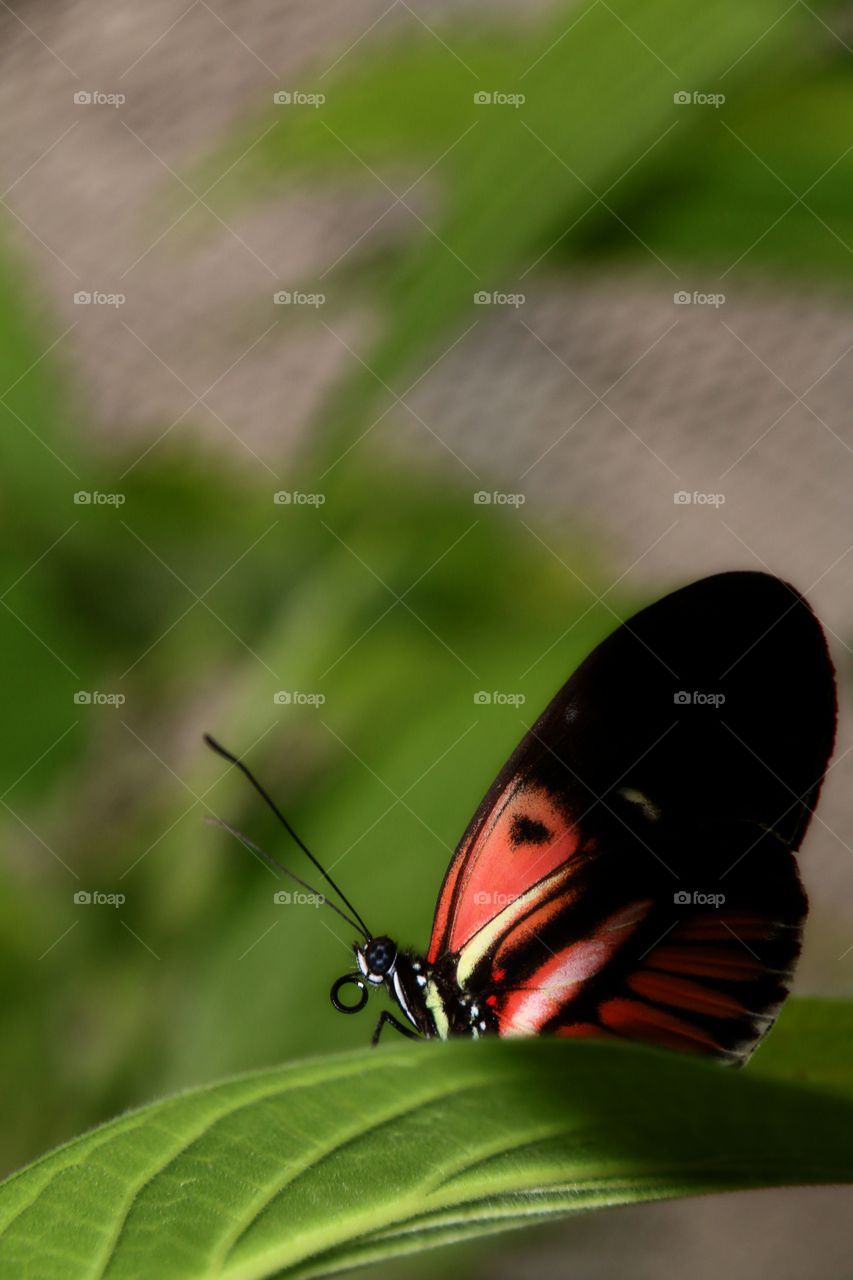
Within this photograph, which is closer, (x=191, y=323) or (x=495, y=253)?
(x=495, y=253)

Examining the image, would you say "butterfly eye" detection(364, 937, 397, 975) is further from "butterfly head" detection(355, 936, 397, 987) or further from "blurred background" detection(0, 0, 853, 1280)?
"blurred background" detection(0, 0, 853, 1280)

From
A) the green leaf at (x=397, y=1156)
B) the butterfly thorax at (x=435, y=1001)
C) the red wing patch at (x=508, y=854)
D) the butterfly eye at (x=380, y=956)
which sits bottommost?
the butterfly thorax at (x=435, y=1001)

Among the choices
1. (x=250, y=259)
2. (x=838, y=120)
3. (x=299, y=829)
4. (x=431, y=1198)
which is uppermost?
(x=838, y=120)

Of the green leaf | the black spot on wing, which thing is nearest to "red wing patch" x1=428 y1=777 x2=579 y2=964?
the black spot on wing

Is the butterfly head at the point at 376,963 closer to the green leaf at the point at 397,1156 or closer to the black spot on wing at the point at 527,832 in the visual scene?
the black spot on wing at the point at 527,832

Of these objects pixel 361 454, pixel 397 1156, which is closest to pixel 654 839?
pixel 397 1156

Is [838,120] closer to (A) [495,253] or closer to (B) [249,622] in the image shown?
(A) [495,253]

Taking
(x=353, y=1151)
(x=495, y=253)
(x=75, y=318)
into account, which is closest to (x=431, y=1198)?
(x=353, y=1151)

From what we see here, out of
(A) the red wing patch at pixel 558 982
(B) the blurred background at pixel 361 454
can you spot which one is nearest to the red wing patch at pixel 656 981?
(A) the red wing patch at pixel 558 982
